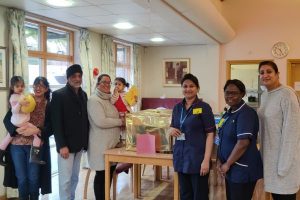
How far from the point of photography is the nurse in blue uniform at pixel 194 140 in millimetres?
2391

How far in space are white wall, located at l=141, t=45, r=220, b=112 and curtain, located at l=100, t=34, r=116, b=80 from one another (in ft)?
5.87

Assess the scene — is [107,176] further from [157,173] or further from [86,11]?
[86,11]

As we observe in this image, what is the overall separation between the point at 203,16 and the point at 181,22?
0.35 m

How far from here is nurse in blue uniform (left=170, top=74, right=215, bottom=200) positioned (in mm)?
2391

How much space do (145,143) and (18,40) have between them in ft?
6.97

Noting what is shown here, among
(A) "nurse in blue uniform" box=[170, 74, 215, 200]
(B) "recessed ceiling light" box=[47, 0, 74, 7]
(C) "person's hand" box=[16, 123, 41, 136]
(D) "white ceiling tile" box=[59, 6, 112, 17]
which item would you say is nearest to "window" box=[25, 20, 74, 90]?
(D) "white ceiling tile" box=[59, 6, 112, 17]

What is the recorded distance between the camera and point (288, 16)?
21.4 feet

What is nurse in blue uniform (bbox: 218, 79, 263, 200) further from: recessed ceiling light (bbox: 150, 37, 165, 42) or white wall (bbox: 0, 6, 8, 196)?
recessed ceiling light (bbox: 150, 37, 165, 42)

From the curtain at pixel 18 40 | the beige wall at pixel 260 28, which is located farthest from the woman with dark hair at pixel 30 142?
the beige wall at pixel 260 28

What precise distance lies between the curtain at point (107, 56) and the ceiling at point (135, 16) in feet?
0.50

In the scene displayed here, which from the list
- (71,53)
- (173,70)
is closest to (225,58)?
(173,70)

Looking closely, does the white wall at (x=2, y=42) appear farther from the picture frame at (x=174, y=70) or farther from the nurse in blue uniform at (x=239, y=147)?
the picture frame at (x=174, y=70)

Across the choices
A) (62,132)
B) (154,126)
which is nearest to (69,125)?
(62,132)

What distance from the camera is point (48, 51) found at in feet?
15.7
